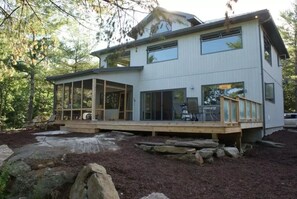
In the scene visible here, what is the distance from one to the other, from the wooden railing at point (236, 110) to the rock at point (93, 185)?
4087 millimetres

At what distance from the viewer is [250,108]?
9.20 metres

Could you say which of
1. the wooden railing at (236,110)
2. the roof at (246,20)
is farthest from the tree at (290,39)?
the wooden railing at (236,110)

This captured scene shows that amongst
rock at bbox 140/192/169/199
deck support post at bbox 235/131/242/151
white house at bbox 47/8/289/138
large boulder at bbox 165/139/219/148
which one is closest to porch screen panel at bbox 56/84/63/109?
white house at bbox 47/8/289/138

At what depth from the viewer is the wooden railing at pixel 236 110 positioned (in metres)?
6.98

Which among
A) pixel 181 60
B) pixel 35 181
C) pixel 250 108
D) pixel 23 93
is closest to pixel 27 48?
pixel 35 181

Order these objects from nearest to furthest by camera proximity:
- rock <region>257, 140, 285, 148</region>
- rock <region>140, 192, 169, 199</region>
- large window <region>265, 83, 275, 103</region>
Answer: rock <region>140, 192, 169, 199</region>, rock <region>257, 140, 285, 148</region>, large window <region>265, 83, 275, 103</region>

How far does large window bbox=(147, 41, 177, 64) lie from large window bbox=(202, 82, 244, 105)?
8.13 feet

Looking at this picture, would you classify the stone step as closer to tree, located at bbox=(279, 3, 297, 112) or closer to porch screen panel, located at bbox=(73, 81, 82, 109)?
porch screen panel, located at bbox=(73, 81, 82, 109)

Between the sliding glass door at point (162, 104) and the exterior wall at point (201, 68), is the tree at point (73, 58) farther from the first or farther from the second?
the sliding glass door at point (162, 104)

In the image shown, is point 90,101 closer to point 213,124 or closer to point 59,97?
point 59,97

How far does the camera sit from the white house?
1085cm

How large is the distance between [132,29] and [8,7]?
3.36 m

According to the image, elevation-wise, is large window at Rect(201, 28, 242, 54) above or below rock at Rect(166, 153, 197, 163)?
above

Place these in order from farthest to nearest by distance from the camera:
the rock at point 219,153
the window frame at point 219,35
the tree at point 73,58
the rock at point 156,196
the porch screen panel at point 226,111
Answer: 1. the tree at point 73,58
2. the window frame at point 219,35
3. the porch screen panel at point 226,111
4. the rock at point 219,153
5. the rock at point 156,196
